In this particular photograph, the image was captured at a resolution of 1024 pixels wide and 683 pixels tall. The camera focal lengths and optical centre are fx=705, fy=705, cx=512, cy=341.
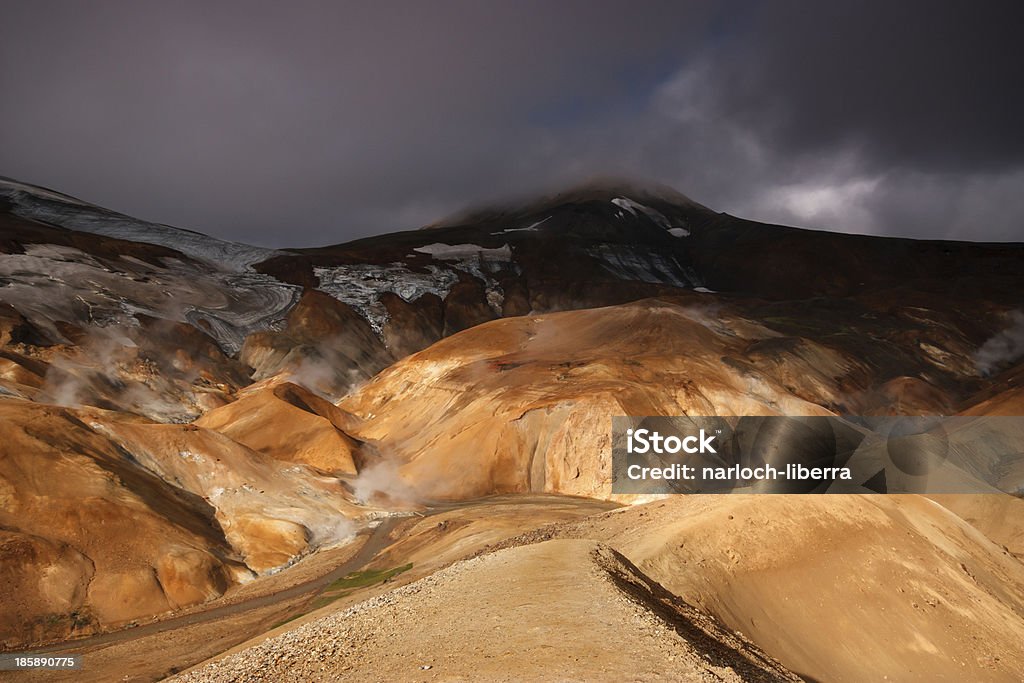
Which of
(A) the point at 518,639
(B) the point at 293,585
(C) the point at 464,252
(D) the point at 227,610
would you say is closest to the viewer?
(A) the point at 518,639

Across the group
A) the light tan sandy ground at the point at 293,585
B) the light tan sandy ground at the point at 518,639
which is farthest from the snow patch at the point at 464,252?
the light tan sandy ground at the point at 518,639

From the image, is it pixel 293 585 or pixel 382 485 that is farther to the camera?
pixel 382 485

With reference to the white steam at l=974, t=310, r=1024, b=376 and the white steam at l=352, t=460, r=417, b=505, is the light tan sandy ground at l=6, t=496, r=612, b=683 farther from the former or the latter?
the white steam at l=974, t=310, r=1024, b=376

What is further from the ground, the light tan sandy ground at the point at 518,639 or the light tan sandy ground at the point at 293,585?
the light tan sandy ground at the point at 518,639

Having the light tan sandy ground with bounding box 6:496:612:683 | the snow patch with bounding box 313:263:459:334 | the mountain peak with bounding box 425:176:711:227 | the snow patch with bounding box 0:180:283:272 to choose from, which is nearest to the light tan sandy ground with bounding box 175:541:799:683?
the light tan sandy ground with bounding box 6:496:612:683

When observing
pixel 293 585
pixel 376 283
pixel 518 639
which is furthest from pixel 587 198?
pixel 518 639

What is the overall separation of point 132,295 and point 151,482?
49560mm

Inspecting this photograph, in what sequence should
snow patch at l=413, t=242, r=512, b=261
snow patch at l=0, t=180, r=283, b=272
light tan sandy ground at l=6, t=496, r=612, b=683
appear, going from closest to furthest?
1. light tan sandy ground at l=6, t=496, r=612, b=683
2. snow patch at l=0, t=180, r=283, b=272
3. snow patch at l=413, t=242, r=512, b=261

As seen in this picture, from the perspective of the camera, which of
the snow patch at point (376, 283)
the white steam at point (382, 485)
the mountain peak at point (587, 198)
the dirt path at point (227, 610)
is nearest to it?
the dirt path at point (227, 610)

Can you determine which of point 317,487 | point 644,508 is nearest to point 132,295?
point 317,487

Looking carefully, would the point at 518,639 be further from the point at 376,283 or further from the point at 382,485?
the point at 376,283

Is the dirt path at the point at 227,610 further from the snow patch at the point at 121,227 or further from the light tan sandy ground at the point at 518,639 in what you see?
the snow patch at the point at 121,227

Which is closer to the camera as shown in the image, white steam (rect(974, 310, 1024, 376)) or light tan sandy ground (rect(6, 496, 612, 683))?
light tan sandy ground (rect(6, 496, 612, 683))

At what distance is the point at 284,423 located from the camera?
50.3 m
